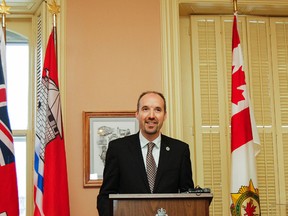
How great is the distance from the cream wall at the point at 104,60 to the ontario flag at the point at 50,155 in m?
0.38

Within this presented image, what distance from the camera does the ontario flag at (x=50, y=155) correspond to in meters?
4.14

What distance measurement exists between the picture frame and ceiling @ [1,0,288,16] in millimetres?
1207

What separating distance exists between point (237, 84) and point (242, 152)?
584 mm

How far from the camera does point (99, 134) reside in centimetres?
471

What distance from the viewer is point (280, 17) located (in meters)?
5.36

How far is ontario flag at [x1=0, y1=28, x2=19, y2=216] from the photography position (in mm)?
3957

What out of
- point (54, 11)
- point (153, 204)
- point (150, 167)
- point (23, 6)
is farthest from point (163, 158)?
point (23, 6)

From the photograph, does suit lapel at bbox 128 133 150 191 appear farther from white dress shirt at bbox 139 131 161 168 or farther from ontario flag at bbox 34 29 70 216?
ontario flag at bbox 34 29 70 216

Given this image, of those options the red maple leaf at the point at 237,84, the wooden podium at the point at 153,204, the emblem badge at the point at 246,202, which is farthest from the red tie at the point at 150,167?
the red maple leaf at the point at 237,84

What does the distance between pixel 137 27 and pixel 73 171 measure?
145cm

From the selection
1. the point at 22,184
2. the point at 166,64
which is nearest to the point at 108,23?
the point at 166,64

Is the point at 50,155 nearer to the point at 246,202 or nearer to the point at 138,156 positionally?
the point at 138,156

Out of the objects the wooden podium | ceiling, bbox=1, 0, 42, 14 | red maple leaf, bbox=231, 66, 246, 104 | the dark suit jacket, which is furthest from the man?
ceiling, bbox=1, 0, 42, 14

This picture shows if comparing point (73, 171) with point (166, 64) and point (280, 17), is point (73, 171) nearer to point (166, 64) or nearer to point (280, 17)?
point (166, 64)
